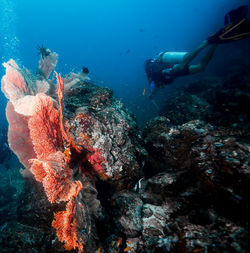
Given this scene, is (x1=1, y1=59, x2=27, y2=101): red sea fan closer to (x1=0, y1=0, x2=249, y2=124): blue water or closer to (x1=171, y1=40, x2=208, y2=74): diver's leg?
(x1=171, y1=40, x2=208, y2=74): diver's leg

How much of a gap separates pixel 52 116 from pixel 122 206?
7.12 feet

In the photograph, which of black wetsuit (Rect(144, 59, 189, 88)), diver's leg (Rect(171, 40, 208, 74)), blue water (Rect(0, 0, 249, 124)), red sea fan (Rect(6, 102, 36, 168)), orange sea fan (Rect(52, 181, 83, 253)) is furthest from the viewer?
blue water (Rect(0, 0, 249, 124))

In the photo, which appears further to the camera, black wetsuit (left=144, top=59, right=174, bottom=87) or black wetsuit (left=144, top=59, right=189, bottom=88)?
black wetsuit (left=144, top=59, right=174, bottom=87)

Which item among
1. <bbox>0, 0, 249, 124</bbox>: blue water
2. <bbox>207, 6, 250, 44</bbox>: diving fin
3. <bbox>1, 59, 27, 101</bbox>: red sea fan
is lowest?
<bbox>1, 59, 27, 101</bbox>: red sea fan

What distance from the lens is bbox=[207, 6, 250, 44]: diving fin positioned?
229 inches

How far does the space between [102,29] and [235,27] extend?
170 m

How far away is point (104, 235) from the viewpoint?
2156 mm

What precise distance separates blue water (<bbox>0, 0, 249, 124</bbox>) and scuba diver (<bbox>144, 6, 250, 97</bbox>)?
250ft

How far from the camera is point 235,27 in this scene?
19.7ft

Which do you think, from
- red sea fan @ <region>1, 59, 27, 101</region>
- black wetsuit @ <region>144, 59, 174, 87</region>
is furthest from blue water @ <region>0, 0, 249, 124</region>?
red sea fan @ <region>1, 59, 27, 101</region>

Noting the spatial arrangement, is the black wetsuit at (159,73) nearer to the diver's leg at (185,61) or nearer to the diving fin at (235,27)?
the diver's leg at (185,61)

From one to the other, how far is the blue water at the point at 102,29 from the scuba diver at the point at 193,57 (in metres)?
76.2

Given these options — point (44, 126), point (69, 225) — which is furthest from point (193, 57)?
point (69, 225)

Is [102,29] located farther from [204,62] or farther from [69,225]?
[69,225]
